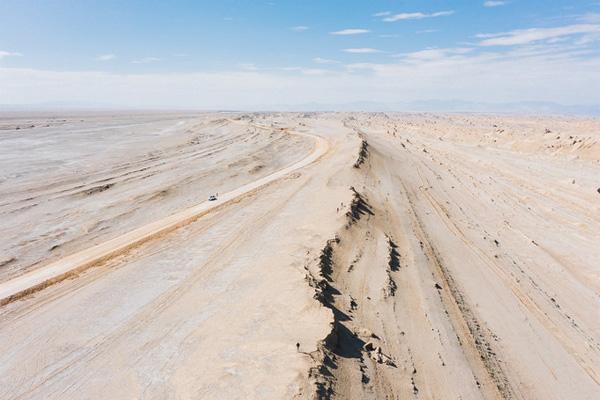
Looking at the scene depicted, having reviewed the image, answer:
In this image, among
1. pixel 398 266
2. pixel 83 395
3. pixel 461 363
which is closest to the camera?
pixel 83 395

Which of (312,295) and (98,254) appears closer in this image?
(312,295)

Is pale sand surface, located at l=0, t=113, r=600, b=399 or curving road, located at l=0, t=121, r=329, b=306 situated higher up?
pale sand surface, located at l=0, t=113, r=600, b=399

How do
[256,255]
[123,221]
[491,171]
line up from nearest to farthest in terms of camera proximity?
[256,255] → [123,221] → [491,171]

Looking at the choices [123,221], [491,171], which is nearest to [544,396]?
[123,221]

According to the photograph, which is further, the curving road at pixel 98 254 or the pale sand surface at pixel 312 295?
the curving road at pixel 98 254

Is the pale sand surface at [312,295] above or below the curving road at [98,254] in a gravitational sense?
above

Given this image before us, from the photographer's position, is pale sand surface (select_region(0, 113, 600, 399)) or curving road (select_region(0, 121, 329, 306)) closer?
pale sand surface (select_region(0, 113, 600, 399))

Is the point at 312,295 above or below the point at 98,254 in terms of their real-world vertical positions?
above

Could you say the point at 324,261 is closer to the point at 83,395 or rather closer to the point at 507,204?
the point at 83,395
